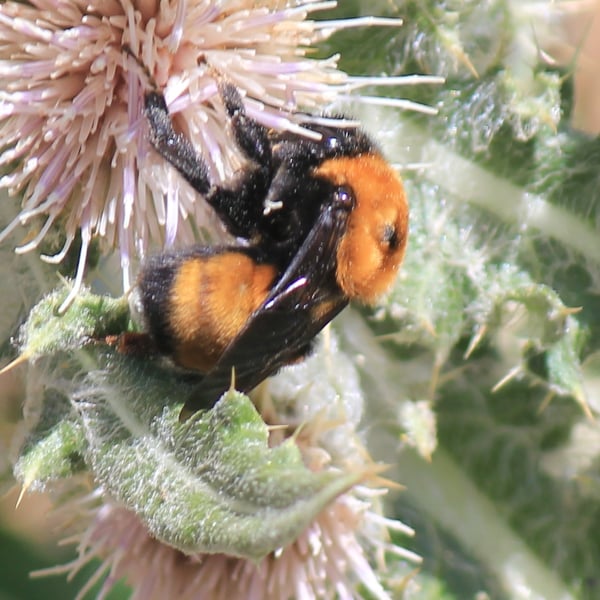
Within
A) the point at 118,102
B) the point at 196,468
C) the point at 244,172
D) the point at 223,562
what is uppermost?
the point at 118,102

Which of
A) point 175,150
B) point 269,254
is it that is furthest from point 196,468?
point 175,150

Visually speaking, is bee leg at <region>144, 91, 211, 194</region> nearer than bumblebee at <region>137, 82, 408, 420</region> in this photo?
No

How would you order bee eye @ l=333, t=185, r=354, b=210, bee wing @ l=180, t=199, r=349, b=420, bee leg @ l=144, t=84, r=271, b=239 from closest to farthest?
bee wing @ l=180, t=199, r=349, b=420, bee eye @ l=333, t=185, r=354, b=210, bee leg @ l=144, t=84, r=271, b=239

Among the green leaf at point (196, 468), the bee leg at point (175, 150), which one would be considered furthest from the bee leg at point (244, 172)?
the green leaf at point (196, 468)

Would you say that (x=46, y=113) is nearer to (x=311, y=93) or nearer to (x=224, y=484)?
(x=311, y=93)

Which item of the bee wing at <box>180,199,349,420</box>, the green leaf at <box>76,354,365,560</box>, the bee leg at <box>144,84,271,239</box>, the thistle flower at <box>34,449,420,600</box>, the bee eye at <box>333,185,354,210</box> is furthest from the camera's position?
the thistle flower at <box>34,449,420,600</box>

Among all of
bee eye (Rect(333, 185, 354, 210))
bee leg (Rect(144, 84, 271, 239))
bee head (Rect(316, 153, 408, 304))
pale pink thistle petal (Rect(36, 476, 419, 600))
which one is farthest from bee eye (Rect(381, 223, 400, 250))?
pale pink thistle petal (Rect(36, 476, 419, 600))

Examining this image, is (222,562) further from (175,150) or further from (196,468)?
(175,150)

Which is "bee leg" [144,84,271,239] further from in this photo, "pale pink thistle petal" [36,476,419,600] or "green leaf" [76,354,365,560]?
"pale pink thistle petal" [36,476,419,600]

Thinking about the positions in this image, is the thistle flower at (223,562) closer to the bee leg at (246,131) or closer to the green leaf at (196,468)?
the green leaf at (196,468)
